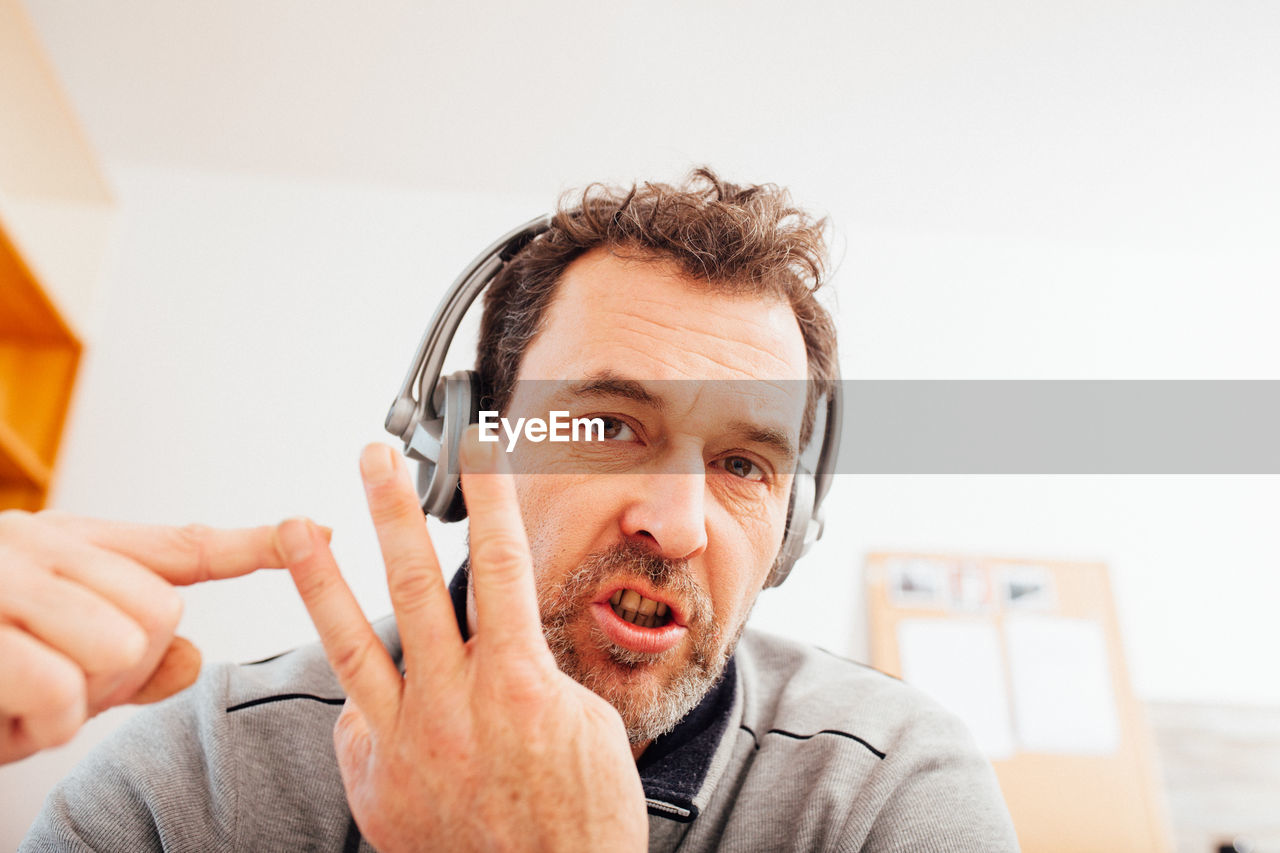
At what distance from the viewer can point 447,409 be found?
953mm

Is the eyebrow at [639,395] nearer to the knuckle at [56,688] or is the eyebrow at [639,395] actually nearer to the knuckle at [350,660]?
the knuckle at [350,660]

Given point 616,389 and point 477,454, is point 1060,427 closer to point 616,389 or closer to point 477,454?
point 616,389

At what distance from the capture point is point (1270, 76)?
1913 mm

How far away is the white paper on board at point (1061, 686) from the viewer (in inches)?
69.8

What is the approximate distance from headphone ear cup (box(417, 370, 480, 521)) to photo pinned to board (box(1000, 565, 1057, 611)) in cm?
155

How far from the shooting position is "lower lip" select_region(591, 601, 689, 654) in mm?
857

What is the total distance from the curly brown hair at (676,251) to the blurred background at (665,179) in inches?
29.9

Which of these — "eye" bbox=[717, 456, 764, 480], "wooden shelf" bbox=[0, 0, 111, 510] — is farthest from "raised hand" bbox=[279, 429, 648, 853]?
"wooden shelf" bbox=[0, 0, 111, 510]

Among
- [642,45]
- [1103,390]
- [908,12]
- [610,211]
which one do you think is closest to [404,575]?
[610,211]

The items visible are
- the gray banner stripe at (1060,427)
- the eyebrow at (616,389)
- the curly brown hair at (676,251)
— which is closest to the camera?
the eyebrow at (616,389)

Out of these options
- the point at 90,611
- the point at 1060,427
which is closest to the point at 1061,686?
the point at 1060,427

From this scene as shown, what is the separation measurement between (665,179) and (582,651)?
1.57 m

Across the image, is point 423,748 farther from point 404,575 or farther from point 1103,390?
point 1103,390

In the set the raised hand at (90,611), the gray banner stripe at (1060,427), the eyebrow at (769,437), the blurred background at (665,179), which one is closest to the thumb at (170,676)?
the raised hand at (90,611)
